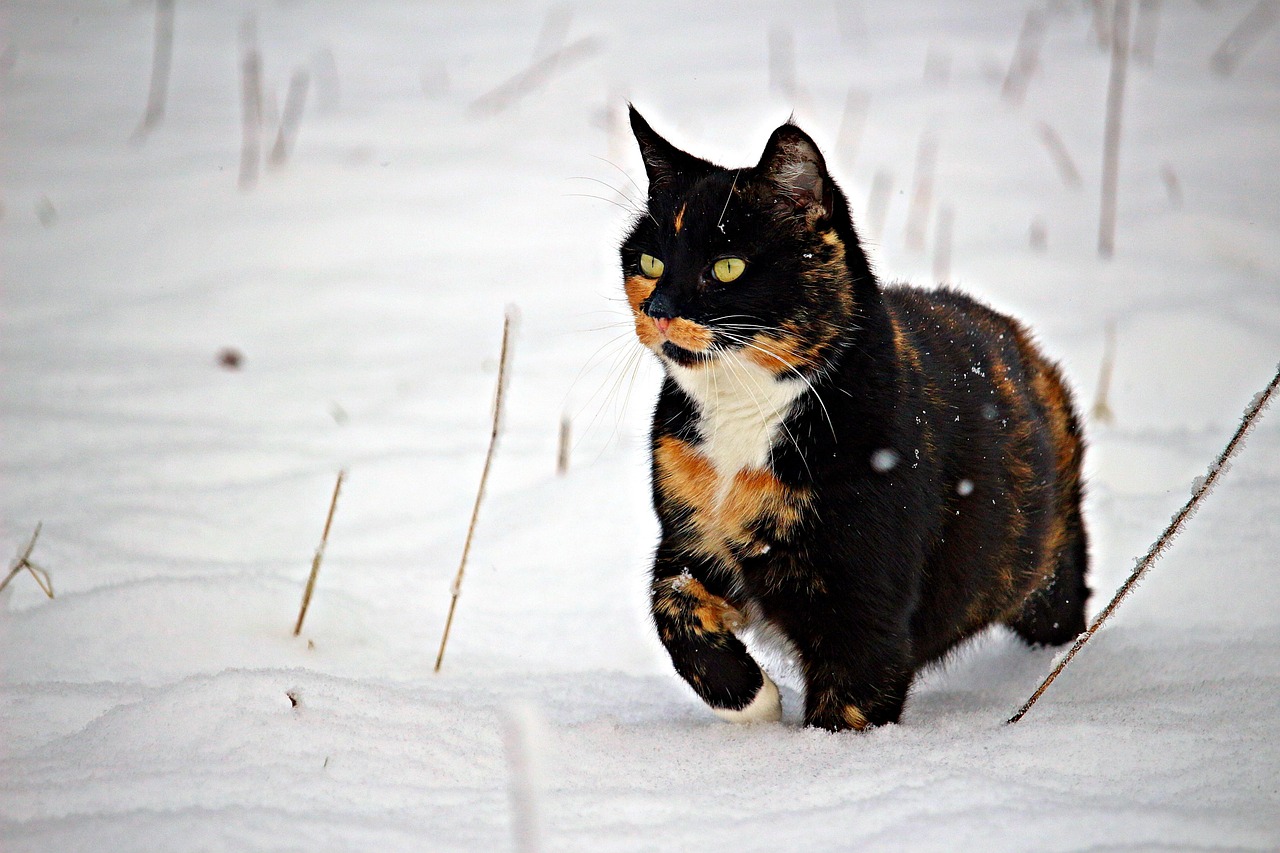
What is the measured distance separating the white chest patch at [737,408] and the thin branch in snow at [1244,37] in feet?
19.2

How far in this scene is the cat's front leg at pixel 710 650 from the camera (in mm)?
2031

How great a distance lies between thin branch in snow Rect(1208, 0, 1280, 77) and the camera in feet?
21.6

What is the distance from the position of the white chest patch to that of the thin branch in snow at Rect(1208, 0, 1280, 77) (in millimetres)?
5849

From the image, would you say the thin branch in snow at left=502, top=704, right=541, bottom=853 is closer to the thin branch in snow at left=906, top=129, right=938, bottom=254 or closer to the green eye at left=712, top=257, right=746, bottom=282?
the green eye at left=712, top=257, right=746, bottom=282

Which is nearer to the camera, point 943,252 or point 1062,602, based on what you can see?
point 1062,602

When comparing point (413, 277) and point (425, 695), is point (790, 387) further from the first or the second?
point (413, 277)

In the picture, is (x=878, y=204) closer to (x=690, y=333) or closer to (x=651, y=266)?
(x=651, y=266)

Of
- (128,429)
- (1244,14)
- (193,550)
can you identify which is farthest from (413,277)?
(1244,14)

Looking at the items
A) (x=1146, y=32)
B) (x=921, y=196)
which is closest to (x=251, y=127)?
(x=921, y=196)

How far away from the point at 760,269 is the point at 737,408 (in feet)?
0.88

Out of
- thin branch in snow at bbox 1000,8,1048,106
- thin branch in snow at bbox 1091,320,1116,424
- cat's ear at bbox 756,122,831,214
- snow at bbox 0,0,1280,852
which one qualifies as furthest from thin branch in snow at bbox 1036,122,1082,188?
cat's ear at bbox 756,122,831,214

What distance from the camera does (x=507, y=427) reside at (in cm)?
391

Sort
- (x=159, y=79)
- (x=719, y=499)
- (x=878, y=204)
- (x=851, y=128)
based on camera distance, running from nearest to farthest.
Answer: (x=719, y=499), (x=878, y=204), (x=851, y=128), (x=159, y=79)

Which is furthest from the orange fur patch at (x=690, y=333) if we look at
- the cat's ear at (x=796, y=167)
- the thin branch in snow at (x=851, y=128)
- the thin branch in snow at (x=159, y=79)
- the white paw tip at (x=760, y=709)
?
the thin branch in snow at (x=159, y=79)
